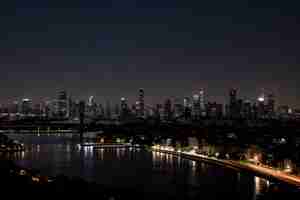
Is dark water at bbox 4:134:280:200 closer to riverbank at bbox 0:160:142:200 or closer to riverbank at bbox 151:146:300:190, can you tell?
riverbank at bbox 151:146:300:190

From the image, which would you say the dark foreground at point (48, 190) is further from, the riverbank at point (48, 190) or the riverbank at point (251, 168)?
the riverbank at point (251, 168)

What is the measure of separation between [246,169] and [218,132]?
16503 mm

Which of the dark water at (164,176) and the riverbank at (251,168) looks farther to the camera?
the riverbank at (251,168)

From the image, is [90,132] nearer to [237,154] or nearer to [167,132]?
[167,132]

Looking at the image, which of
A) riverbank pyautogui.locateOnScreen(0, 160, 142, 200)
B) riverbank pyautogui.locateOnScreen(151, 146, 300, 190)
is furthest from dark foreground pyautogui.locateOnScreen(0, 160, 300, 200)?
riverbank pyautogui.locateOnScreen(151, 146, 300, 190)

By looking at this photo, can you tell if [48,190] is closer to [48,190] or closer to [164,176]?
[48,190]

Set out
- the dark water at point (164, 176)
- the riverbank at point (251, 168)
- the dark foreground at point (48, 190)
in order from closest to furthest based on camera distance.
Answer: the dark foreground at point (48, 190) → the dark water at point (164, 176) → the riverbank at point (251, 168)

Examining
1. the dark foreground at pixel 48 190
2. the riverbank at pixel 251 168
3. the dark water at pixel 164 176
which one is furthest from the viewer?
the riverbank at pixel 251 168

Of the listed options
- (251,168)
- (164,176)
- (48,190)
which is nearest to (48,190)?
(48,190)

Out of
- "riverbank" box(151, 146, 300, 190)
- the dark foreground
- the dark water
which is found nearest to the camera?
the dark foreground

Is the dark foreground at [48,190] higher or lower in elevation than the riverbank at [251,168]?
higher

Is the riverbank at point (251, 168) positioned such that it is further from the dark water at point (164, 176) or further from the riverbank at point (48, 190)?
the riverbank at point (48, 190)

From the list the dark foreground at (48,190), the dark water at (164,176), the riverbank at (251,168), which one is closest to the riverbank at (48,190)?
the dark foreground at (48,190)

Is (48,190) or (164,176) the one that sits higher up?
(48,190)
